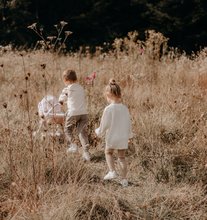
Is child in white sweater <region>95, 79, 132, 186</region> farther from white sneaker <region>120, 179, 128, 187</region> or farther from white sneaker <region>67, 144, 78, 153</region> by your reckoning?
white sneaker <region>67, 144, 78, 153</region>

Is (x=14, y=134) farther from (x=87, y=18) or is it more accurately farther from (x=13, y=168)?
(x=87, y=18)

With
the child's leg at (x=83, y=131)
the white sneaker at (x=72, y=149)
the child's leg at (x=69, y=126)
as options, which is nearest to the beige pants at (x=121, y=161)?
the white sneaker at (x=72, y=149)

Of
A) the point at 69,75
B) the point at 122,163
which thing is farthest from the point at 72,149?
the point at 69,75

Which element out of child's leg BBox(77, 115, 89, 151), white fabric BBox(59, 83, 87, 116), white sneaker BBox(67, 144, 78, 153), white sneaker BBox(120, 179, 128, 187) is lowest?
white sneaker BBox(120, 179, 128, 187)

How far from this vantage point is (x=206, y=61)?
8250 millimetres

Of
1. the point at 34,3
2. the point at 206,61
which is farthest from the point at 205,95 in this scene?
the point at 34,3

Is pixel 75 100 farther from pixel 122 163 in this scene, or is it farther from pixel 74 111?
pixel 122 163

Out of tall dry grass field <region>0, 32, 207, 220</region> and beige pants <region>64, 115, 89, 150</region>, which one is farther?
beige pants <region>64, 115, 89, 150</region>

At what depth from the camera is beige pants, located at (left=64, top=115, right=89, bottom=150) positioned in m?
5.04

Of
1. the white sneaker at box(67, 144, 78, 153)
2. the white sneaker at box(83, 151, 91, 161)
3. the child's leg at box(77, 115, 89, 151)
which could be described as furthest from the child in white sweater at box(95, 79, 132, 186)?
the child's leg at box(77, 115, 89, 151)

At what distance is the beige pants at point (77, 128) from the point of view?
16.5 ft

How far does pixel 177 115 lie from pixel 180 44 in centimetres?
1061

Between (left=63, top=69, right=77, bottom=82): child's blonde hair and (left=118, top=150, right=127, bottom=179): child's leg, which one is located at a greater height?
(left=63, top=69, right=77, bottom=82): child's blonde hair

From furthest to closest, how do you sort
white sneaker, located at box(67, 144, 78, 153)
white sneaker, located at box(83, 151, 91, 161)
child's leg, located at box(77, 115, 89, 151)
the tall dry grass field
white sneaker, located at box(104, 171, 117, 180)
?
child's leg, located at box(77, 115, 89, 151) < white sneaker, located at box(83, 151, 91, 161) < white sneaker, located at box(67, 144, 78, 153) < white sneaker, located at box(104, 171, 117, 180) < the tall dry grass field
